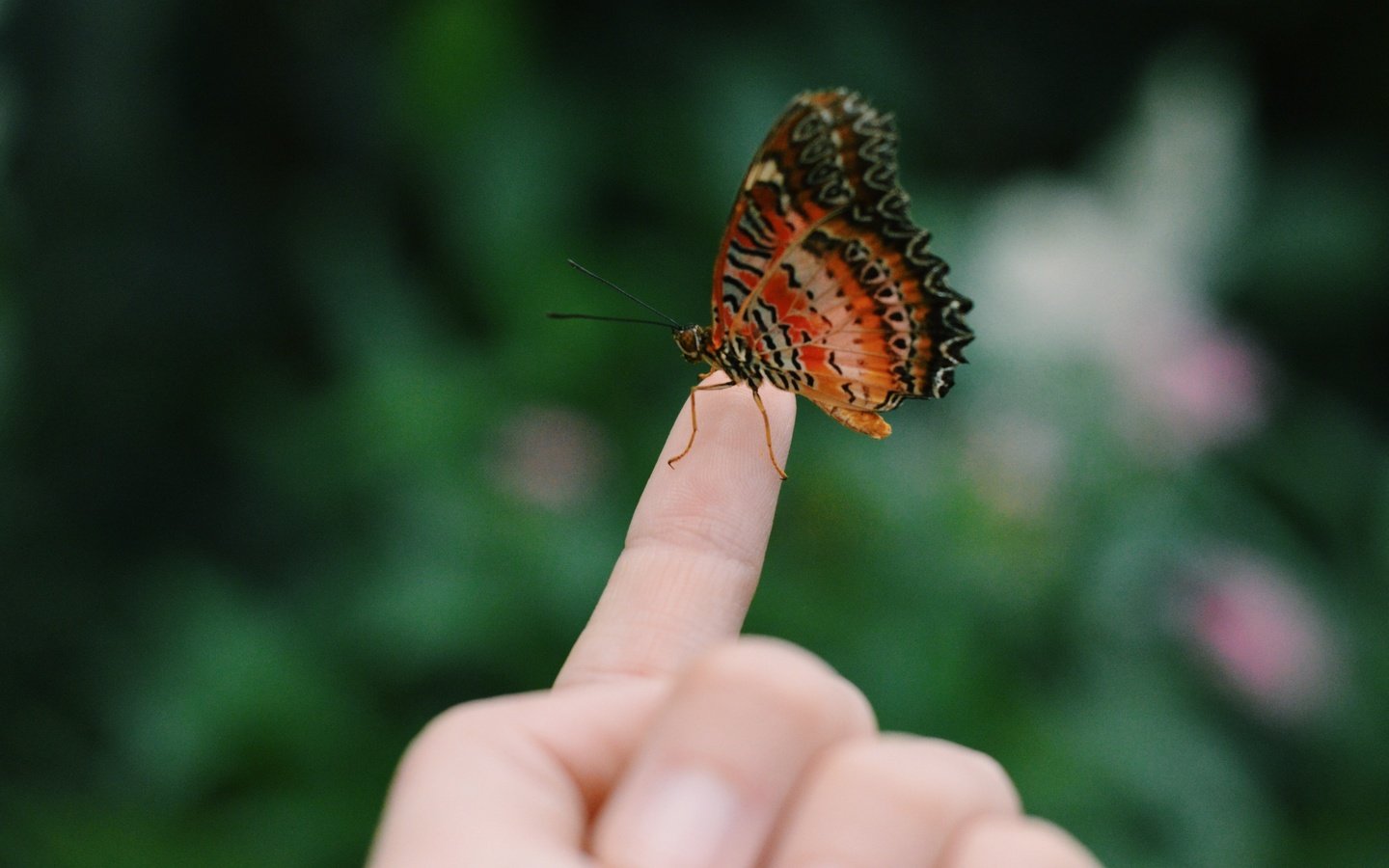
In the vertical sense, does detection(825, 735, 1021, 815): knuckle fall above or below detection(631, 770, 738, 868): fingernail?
above

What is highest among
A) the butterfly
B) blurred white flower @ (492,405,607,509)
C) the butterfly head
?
the butterfly

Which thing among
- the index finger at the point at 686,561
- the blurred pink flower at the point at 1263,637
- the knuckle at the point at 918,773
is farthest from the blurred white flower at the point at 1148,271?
the knuckle at the point at 918,773

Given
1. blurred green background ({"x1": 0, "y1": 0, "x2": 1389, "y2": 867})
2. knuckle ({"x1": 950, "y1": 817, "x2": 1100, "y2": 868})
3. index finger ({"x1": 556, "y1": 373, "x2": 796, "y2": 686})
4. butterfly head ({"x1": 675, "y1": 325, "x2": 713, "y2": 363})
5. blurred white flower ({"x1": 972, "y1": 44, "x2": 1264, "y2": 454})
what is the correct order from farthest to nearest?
blurred white flower ({"x1": 972, "y1": 44, "x2": 1264, "y2": 454}) < blurred green background ({"x1": 0, "y1": 0, "x2": 1389, "y2": 867}) < butterfly head ({"x1": 675, "y1": 325, "x2": 713, "y2": 363}) < index finger ({"x1": 556, "y1": 373, "x2": 796, "y2": 686}) < knuckle ({"x1": 950, "y1": 817, "x2": 1100, "y2": 868})

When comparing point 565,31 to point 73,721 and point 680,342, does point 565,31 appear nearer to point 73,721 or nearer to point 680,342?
point 680,342

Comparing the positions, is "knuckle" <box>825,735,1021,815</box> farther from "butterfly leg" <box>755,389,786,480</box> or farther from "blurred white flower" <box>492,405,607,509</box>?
"blurred white flower" <box>492,405,607,509</box>

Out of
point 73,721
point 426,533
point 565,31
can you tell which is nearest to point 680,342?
point 426,533

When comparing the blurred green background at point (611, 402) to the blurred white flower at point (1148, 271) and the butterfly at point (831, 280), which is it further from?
the butterfly at point (831, 280)

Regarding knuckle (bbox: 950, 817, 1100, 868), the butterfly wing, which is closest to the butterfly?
the butterfly wing

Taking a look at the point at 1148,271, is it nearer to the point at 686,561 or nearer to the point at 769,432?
the point at 769,432
